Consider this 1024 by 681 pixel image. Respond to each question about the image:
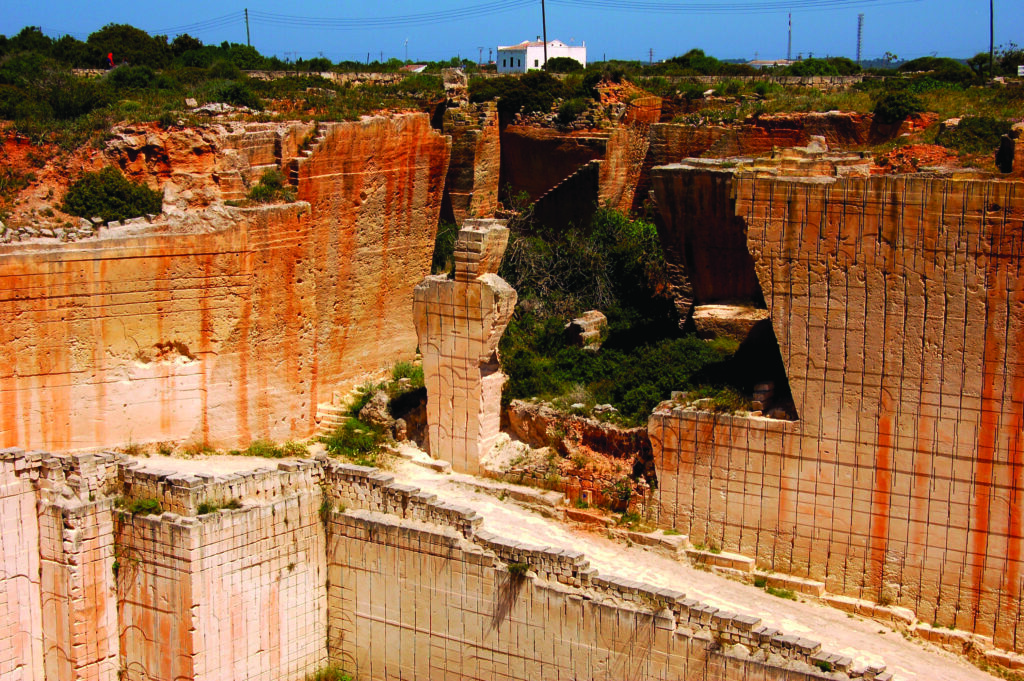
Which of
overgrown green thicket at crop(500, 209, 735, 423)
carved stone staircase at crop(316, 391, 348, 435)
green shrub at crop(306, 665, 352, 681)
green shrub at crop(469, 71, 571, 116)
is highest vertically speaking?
green shrub at crop(469, 71, 571, 116)

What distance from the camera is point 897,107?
928 inches

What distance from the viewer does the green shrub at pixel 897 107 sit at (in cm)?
2352

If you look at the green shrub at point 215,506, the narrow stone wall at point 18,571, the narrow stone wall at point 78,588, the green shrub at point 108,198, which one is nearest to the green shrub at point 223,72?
the green shrub at point 108,198

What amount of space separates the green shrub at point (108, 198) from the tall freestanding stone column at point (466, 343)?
4.01 m

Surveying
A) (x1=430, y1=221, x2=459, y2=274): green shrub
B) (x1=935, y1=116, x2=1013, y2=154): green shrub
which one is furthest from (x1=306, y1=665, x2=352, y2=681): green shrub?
(x1=935, y1=116, x2=1013, y2=154): green shrub

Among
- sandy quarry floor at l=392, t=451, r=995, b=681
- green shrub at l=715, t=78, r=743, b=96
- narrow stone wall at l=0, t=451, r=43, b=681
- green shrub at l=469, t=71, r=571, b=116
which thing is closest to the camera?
sandy quarry floor at l=392, t=451, r=995, b=681

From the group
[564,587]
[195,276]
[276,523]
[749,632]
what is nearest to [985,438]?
[749,632]

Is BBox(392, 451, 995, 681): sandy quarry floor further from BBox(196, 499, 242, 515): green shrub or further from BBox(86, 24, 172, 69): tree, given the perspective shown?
BBox(86, 24, 172, 69): tree

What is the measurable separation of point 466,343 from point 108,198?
5.25 metres

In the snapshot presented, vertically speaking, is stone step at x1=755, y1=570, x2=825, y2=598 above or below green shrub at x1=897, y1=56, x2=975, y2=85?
below

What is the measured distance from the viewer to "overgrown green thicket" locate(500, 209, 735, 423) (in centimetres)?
1686

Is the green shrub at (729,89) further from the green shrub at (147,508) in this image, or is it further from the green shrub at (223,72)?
the green shrub at (147,508)

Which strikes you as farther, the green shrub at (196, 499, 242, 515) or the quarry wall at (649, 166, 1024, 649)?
the green shrub at (196, 499, 242, 515)

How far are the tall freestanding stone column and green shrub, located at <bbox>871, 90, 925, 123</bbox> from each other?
10.1 m
